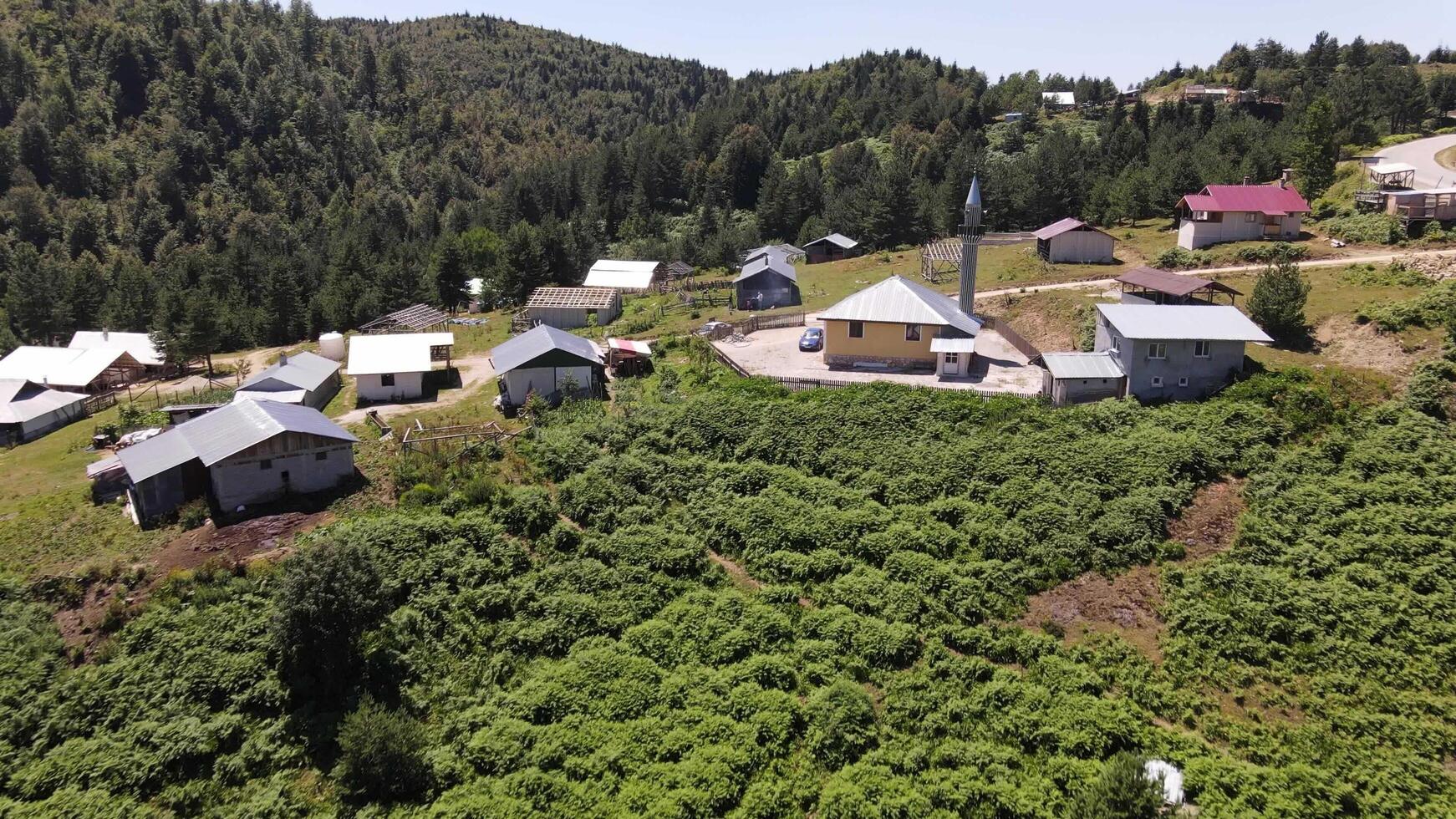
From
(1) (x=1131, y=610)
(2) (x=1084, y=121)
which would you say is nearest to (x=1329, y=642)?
(1) (x=1131, y=610)

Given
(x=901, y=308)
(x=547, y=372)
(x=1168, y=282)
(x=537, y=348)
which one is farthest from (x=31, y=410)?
(x=1168, y=282)

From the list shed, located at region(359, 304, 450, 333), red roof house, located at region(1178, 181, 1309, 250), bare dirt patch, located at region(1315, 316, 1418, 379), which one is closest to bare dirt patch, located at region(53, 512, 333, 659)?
shed, located at region(359, 304, 450, 333)

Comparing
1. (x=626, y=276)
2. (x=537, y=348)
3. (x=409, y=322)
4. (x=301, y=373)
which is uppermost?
(x=626, y=276)

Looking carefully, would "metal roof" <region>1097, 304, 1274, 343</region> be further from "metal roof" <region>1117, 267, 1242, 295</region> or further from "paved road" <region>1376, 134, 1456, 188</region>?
"paved road" <region>1376, 134, 1456, 188</region>

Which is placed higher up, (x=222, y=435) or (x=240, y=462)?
(x=222, y=435)

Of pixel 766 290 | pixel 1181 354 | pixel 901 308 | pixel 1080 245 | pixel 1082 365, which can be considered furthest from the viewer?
pixel 766 290

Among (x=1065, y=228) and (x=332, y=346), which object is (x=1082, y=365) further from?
(x=332, y=346)

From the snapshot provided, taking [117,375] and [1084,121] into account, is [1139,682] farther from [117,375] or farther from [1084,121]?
[1084,121]
